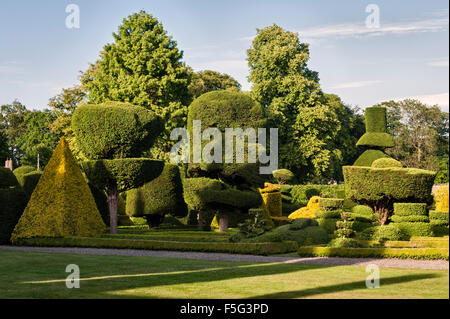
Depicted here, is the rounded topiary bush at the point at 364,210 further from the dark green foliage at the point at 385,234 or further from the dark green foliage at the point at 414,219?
the dark green foliage at the point at 385,234

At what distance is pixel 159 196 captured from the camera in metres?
30.0

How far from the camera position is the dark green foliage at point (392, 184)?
26797mm

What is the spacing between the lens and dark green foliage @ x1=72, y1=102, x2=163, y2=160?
26266mm

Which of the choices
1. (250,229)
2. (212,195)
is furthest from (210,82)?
(250,229)

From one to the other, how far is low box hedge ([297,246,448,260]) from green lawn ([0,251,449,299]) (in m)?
2.63

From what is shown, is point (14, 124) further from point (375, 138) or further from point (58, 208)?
point (58, 208)

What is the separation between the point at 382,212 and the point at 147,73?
2090cm

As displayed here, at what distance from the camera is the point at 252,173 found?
2697 cm

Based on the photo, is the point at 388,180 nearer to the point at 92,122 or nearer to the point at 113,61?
the point at 92,122

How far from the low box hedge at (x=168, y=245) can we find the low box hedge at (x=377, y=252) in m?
1.19

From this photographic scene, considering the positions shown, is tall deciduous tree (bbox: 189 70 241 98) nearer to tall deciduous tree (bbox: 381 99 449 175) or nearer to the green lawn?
tall deciduous tree (bbox: 381 99 449 175)
